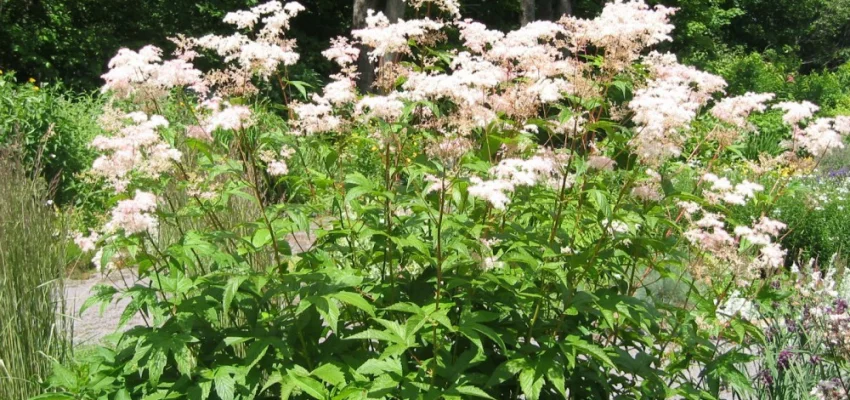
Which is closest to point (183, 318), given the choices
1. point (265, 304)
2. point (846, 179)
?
point (265, 304)

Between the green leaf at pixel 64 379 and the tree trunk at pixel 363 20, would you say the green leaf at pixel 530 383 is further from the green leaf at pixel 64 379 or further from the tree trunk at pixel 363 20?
the tree trunk at pixel 363 20

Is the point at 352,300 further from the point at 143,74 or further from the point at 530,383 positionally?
the point at 143,74

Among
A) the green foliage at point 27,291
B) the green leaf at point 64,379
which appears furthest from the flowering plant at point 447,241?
the green foliage at point 27,291

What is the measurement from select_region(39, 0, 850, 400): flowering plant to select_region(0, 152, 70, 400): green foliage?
553mm

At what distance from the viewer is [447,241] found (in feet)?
9.04

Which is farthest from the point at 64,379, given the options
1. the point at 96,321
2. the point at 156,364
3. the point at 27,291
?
the point at 96,321

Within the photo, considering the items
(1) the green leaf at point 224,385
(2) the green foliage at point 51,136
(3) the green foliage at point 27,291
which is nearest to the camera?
(1) the green leaf at point 224,385

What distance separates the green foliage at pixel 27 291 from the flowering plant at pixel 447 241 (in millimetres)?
553

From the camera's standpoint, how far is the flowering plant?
2.62 meters

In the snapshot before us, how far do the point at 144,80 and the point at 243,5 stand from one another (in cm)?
1515

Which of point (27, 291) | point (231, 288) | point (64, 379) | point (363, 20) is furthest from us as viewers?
point (363, 20)

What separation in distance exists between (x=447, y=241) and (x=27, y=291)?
1903 millimetres

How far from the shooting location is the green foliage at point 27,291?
3.41 metres

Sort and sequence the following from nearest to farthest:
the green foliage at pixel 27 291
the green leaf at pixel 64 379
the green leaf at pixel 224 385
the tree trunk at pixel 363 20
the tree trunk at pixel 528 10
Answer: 1. the green leaf at pixel 224 385
2. the green leaf at pixel 64 379
3. the green foliage at pixel 27 291
4. the tree trunk at pixel 363 20
5. the tree trunk at pixel 528 10
